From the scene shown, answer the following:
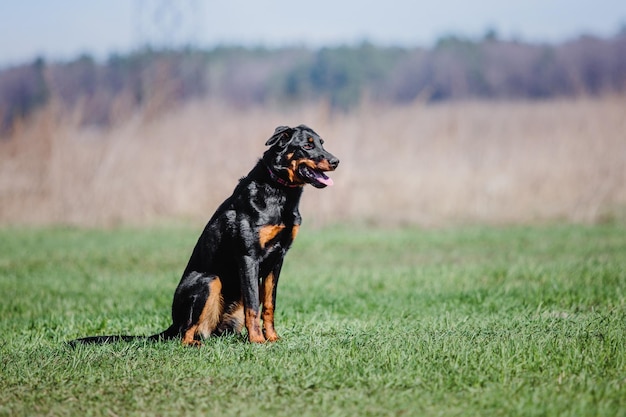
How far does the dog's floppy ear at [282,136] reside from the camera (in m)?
5.19

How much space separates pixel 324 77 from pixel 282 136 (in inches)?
1755

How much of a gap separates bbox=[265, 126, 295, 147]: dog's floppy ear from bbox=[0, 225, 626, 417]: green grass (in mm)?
1407

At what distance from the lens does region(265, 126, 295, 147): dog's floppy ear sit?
17.0 feet

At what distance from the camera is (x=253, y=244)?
16.6 ft

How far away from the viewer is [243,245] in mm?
5055

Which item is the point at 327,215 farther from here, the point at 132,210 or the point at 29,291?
the point at 29,291

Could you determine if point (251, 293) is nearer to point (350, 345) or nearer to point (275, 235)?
point (275, 235)

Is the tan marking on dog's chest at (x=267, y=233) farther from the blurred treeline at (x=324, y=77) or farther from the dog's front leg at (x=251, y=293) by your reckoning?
the blurred treeline at (x=324, y=77)

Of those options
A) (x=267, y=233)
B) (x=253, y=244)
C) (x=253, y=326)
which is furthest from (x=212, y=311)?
(x=267, y=233)

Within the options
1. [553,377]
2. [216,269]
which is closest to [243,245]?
[216,269]

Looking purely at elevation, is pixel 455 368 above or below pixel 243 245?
below

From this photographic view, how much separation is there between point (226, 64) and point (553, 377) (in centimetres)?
5712

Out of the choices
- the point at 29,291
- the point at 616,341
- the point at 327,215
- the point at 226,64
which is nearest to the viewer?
the point at 616,341

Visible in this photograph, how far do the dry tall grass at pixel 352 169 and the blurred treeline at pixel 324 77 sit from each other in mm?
599
